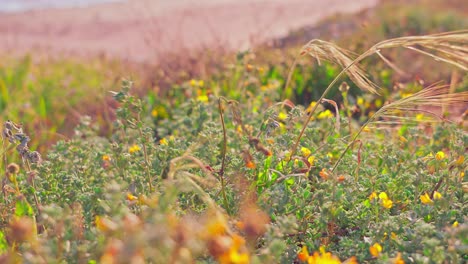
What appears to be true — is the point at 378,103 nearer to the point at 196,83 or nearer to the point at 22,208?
the point at 196,83

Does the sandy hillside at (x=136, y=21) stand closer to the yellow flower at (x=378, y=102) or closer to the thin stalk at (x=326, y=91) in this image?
the yellow flower at (x=378, y=102)

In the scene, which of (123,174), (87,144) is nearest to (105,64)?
(87,144)

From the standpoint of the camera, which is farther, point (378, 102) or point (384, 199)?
point (378, 102)

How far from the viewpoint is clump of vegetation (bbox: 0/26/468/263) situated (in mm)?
1740

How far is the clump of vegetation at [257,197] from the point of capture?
174cm

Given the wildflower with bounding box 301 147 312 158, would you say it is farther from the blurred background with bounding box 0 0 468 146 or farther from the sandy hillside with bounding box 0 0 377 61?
the sandy hillside with bounding box 0 0 377 61

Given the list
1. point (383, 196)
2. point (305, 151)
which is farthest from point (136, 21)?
point (383, 196)

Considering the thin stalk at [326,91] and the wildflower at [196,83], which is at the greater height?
the thin stalk at [326,91]

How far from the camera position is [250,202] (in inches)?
91.2

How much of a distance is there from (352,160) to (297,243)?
54cm

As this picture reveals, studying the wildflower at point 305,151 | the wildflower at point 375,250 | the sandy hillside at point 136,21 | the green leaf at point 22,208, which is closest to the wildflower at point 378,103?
the wildflower at point 305,151

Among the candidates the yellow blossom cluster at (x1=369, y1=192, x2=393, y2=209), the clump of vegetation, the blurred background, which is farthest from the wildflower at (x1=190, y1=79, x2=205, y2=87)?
the yellow blossom cluster at (x1=369, y1=192, x2=393, y2=209)

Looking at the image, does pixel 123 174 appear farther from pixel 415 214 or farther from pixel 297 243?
pixel 415 214

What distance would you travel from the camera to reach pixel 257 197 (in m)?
2.43
